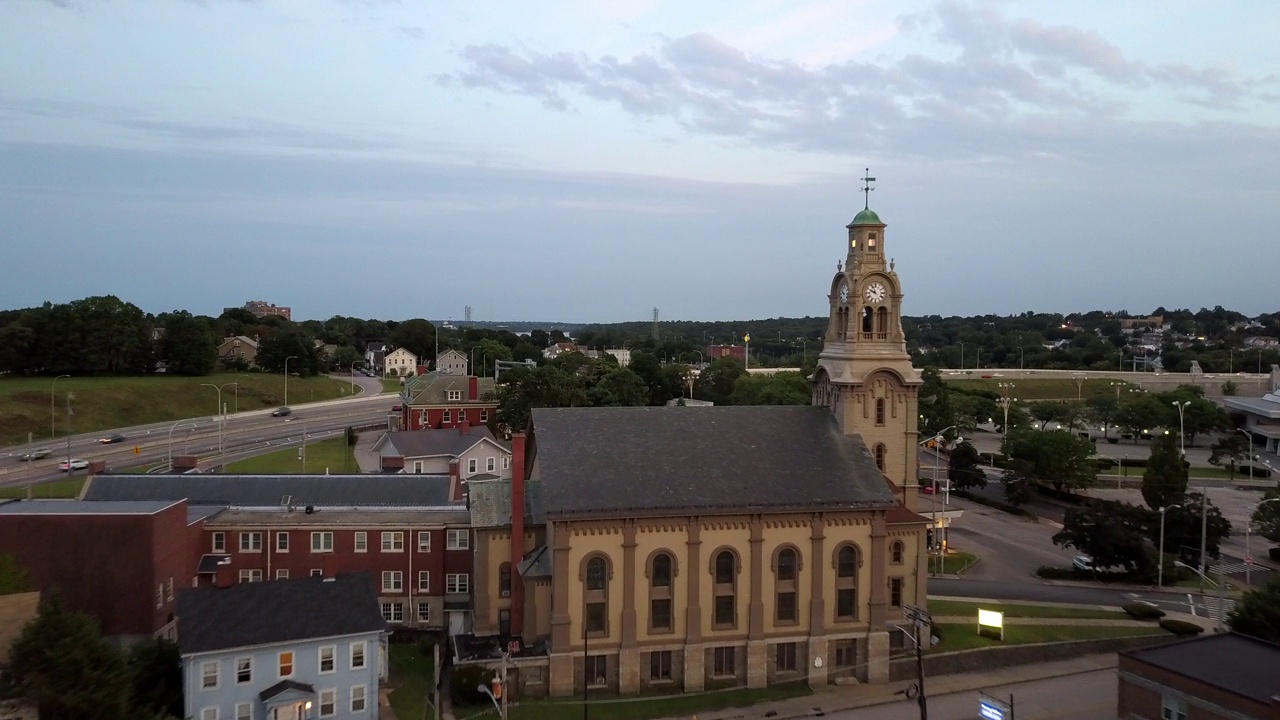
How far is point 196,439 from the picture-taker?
303 feet

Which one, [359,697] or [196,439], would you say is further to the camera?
[196,439]

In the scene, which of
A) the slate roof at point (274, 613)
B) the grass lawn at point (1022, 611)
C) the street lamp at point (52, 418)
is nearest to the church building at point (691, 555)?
the grass lawn at point (1022, 611)

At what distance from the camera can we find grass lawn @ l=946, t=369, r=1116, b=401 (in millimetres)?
148750

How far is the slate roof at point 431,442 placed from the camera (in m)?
77.9

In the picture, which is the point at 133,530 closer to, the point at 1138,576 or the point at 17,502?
the point at 17,502

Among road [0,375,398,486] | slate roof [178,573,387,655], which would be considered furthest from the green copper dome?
road [0,375,398,486]

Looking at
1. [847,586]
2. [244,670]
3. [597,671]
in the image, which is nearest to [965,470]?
[847,586]

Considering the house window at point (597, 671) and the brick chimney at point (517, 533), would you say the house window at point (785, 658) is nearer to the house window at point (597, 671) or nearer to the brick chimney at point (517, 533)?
the house window at point (597, 671)

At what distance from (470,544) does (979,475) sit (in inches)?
2137

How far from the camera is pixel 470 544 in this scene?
44156mm

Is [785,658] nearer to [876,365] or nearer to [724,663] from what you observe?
[724,663]

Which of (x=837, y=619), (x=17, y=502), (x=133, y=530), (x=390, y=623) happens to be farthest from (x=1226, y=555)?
(x=17, y=502)

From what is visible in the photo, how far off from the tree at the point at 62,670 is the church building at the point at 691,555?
15151mm

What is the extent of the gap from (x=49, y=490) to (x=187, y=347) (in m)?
68.6
